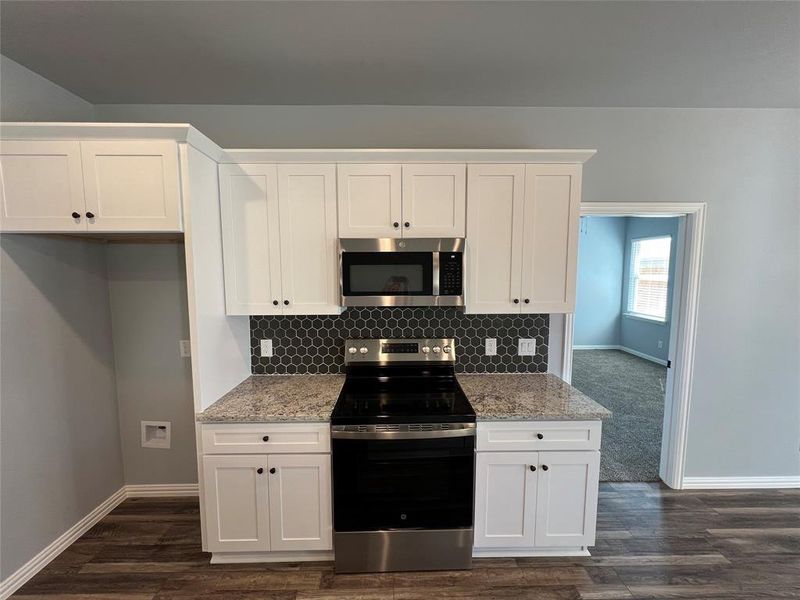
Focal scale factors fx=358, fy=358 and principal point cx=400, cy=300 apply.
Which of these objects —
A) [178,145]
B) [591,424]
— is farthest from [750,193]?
[178,145]

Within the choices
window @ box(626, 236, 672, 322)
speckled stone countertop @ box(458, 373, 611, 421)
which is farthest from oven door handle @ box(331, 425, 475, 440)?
window @ box(626, 236, 672, 322)

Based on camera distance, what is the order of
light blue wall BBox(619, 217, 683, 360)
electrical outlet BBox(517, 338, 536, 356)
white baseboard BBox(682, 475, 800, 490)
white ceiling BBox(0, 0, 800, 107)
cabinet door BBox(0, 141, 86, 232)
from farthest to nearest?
light blue wall BBox(619, 217, 683, 360) < white baseboard BBox(682, 475, 800, 490) < electrical outlet BBox(517, 338, 536, 356) < cabinet door BBox(0, 141, 86, 232) < white ceiling BBox(0, 0, 800, 107)

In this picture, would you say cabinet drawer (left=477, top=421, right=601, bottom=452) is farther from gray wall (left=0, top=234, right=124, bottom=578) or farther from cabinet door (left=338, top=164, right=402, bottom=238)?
gray wall (left=0, top=234, right=124, bottom=578)

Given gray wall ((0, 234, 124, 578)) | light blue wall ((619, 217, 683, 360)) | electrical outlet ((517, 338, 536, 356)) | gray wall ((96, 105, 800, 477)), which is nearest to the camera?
gray wall ((0, 234, 124, 578))

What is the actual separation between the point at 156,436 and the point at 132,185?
6.04 ft

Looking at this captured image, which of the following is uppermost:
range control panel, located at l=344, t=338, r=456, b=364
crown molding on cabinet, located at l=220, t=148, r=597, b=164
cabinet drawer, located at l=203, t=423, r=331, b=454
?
crown molding on cabinet, located at l=220, t=148, r=597, b=164

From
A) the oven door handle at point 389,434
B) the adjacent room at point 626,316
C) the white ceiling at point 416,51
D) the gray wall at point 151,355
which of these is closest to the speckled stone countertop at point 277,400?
the oven door handle at point 389,434

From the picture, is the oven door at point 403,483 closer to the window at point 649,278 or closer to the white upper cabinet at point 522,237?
the white upper cabinet at point 522,237

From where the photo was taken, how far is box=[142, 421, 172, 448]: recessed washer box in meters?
2.61

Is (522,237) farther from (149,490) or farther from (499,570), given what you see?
(149,490)

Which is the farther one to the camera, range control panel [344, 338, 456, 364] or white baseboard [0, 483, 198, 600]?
range control panel [344, 338, 456, 364]

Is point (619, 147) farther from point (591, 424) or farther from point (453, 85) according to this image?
point (591, 424)

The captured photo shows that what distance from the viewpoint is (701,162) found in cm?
253

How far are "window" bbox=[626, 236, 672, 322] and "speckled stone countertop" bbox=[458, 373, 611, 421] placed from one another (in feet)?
16.0
